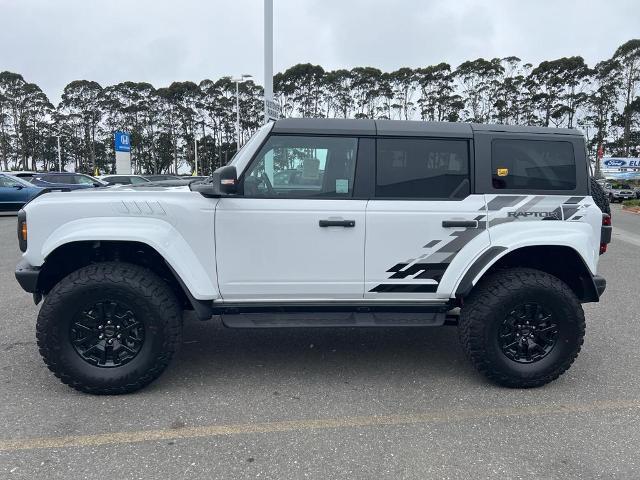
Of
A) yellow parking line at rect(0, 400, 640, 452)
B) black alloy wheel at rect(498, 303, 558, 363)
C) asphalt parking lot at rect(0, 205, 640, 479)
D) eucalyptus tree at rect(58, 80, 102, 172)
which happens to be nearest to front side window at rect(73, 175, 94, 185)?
asphalt parking lot at rect(0, 205, 640, 479)

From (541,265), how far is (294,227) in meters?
1.97

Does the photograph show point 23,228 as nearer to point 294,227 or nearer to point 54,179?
point 294,227

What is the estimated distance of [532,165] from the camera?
3.50m

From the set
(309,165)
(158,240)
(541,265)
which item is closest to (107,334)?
(158,240)

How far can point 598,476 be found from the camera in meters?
2.51

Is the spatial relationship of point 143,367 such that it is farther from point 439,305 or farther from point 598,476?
point 598,476

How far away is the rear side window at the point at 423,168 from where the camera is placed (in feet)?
11.3

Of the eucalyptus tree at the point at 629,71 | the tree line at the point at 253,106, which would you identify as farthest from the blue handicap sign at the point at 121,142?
the eucalyptus tree at the point at 629,71

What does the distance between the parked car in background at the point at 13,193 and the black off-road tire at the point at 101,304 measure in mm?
14650

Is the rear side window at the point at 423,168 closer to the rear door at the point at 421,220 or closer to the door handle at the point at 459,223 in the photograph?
the rear door at the point at 421,220

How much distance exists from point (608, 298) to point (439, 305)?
3.78 meters

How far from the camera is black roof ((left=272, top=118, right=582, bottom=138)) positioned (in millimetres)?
3471

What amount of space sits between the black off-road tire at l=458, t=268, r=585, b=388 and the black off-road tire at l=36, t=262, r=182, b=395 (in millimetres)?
2102

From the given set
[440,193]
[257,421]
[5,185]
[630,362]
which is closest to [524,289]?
[440,193]
